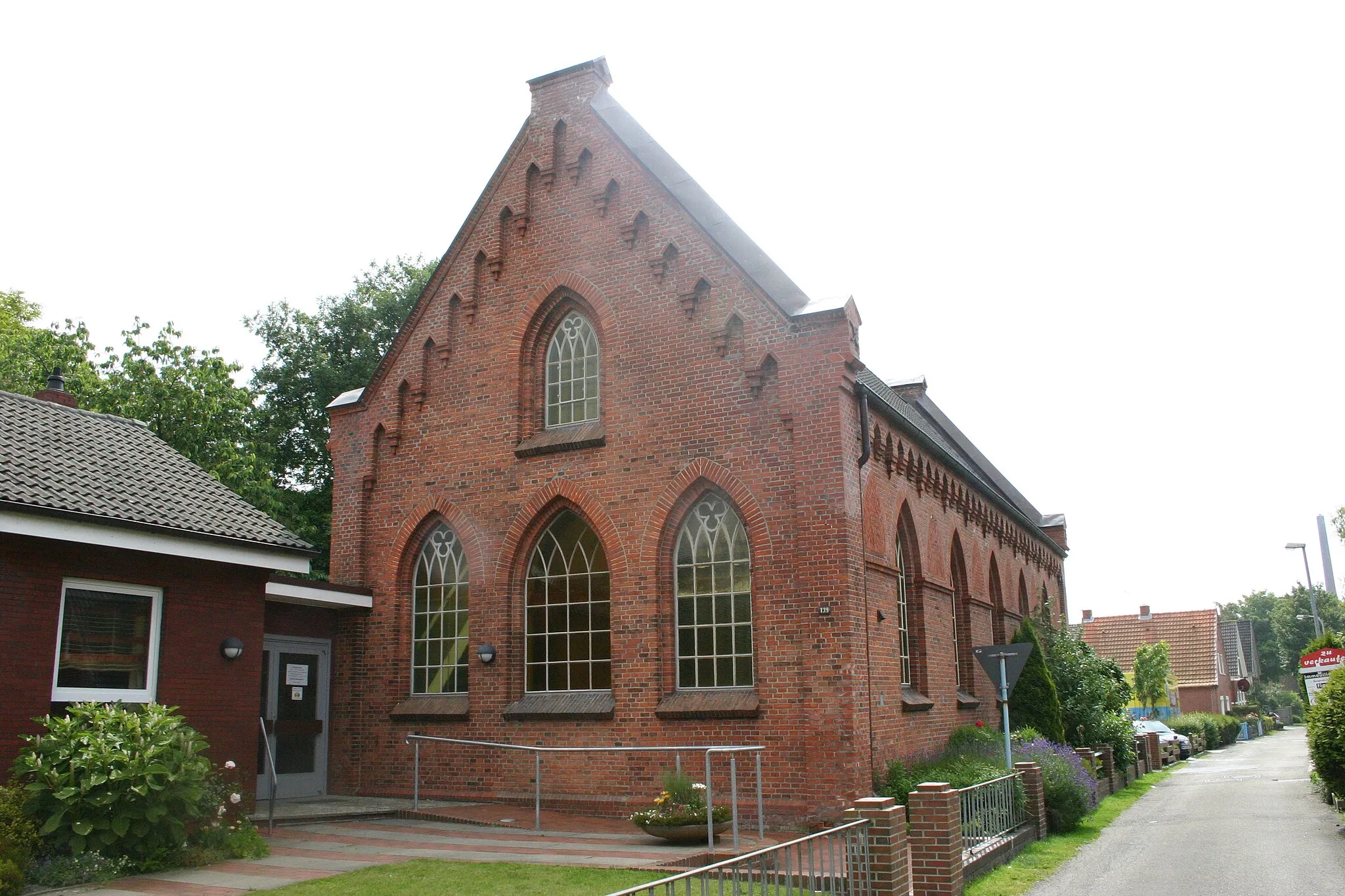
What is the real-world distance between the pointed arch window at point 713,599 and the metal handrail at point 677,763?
115 cm

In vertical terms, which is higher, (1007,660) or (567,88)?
(567,88)

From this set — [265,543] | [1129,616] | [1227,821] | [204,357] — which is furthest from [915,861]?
[1129,616]

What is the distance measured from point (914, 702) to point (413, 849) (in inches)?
314

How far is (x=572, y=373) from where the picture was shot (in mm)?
18078

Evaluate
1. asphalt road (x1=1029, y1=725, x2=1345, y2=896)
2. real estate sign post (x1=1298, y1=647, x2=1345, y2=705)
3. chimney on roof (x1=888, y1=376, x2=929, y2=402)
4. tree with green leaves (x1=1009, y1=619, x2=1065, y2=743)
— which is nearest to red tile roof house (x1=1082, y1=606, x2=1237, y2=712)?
chimney on roof (x1=888, y1=376, x2=929, y2=402)

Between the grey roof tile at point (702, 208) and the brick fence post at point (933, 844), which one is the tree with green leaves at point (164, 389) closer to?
the grey roof tile at point (702, 208)

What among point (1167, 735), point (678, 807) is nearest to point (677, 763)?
point (678, 807)

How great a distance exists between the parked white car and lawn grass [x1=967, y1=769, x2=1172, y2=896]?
18043mm

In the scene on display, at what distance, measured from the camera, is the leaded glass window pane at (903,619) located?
59.6 feet

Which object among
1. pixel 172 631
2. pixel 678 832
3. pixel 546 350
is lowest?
pixel 678 832

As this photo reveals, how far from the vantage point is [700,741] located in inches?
602

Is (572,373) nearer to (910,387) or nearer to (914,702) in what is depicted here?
(914,702)

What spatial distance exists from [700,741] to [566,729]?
88.1 inches

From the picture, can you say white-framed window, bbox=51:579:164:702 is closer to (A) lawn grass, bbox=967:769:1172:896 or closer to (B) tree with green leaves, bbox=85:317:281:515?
(A) lawn grass, bbox=967:769:1172:896
